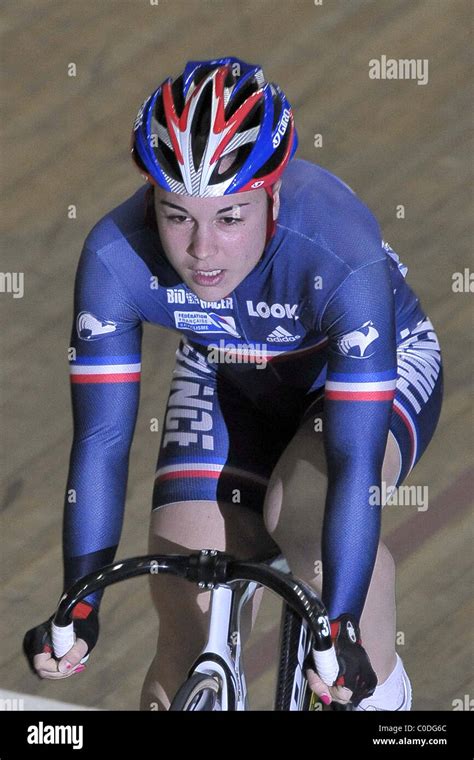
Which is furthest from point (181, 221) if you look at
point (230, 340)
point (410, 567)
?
point (410, 567)

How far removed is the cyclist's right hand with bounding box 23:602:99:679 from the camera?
2445 mm

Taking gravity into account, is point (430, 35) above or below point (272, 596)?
above

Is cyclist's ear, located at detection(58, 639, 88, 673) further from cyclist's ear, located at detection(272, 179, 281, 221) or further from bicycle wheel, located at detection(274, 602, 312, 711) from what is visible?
cyclist's ear, located at detection(272, 179, 281, 221)

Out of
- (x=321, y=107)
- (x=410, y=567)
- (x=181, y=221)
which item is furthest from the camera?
(x=321, y=107)

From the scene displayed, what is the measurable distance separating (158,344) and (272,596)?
983 mm

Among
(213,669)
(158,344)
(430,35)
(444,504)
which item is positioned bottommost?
(213,669)

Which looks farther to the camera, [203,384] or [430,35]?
[430,35]

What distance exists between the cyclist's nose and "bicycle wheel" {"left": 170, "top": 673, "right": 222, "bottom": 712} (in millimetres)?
701

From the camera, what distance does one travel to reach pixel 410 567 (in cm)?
436

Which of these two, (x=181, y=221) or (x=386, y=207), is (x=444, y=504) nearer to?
(x=386, y=207)

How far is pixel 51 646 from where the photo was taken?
2.45 metres

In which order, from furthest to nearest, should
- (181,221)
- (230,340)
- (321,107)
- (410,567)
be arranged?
(321,107)
(410,567)
(230,340)
(181,221)

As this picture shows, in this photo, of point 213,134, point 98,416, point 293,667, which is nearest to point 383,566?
point 293,667

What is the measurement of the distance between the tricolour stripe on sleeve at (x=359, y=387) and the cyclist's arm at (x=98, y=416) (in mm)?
378
